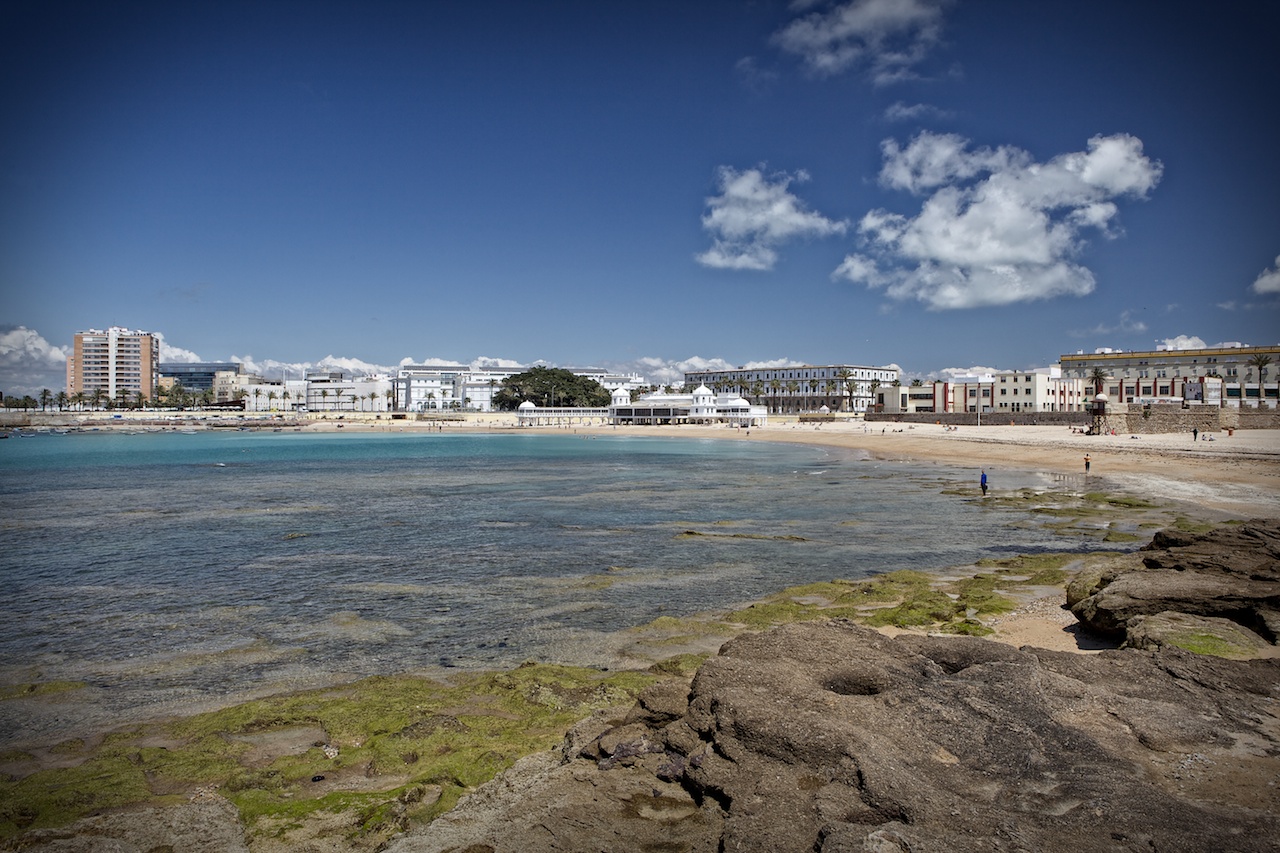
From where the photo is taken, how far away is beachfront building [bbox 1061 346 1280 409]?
291ft

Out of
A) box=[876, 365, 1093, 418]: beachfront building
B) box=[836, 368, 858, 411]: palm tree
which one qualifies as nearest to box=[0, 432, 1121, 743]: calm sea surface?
box=[876, 365, 1093, 418]: beachfront building

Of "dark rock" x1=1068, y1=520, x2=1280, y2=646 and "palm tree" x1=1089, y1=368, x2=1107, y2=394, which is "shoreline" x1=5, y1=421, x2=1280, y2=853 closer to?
"dark rock" x1=1068, y1=520, x2=1280, y2=646

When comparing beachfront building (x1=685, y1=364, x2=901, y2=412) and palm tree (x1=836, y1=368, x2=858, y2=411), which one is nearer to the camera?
palm tree (x1=836, y1=368, x2=858, y2=411)

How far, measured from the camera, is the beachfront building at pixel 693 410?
125 meters

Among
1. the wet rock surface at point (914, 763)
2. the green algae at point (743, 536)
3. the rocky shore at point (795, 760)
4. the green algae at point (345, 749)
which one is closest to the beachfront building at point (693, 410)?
the green algae at point (743, 536)

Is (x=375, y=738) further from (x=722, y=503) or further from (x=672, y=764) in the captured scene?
(x=722, y=503)

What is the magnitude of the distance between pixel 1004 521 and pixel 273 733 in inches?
908

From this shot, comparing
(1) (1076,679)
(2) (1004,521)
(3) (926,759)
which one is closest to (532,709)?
(3) (926,759)

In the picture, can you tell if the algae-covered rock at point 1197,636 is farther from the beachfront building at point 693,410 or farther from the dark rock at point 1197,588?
the beachfront building at point 693,410

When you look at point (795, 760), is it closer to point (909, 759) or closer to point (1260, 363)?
point (909, 759)

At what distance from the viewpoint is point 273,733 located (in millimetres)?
8203

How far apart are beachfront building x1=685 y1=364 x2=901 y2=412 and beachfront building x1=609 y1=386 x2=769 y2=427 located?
40.4 meters

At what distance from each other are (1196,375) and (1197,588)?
341 ft

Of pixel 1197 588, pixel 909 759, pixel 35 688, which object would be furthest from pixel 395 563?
pixel 1197 588
